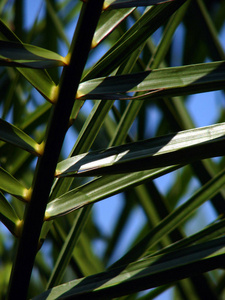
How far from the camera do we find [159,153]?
23 cm

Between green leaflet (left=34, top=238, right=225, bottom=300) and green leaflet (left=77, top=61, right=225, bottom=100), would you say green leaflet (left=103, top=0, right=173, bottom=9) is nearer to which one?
green leaflet (left=77, top=61, right=225, bottom=100)

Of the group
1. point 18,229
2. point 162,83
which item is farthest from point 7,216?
point 162,83

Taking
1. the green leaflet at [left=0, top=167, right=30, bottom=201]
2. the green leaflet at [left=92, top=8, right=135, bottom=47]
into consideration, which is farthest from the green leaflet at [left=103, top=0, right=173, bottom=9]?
the green leaflet at [left=0, top=167, right=30, bottom=201]

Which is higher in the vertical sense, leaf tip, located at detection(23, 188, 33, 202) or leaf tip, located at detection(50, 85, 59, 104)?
leaf tip, located at detection(50, 85, 59, 104)

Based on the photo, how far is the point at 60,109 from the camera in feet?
0.77

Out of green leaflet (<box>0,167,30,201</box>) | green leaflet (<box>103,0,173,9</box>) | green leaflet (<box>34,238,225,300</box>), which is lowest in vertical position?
green leaflet (<box>34,238,225,300</box>)

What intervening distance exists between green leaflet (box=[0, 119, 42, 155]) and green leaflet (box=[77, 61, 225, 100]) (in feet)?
0.14

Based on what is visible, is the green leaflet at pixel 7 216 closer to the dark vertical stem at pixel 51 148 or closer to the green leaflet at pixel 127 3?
the dark vertical stem at pixel 51 148

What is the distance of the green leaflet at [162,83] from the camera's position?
0.24 meters

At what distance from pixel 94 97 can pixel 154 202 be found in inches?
9.9

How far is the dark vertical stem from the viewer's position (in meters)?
0.23

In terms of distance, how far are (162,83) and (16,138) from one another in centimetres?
10

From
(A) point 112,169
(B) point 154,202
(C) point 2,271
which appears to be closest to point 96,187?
(A) point 112,169

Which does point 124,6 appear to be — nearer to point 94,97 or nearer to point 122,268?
point 94,97
